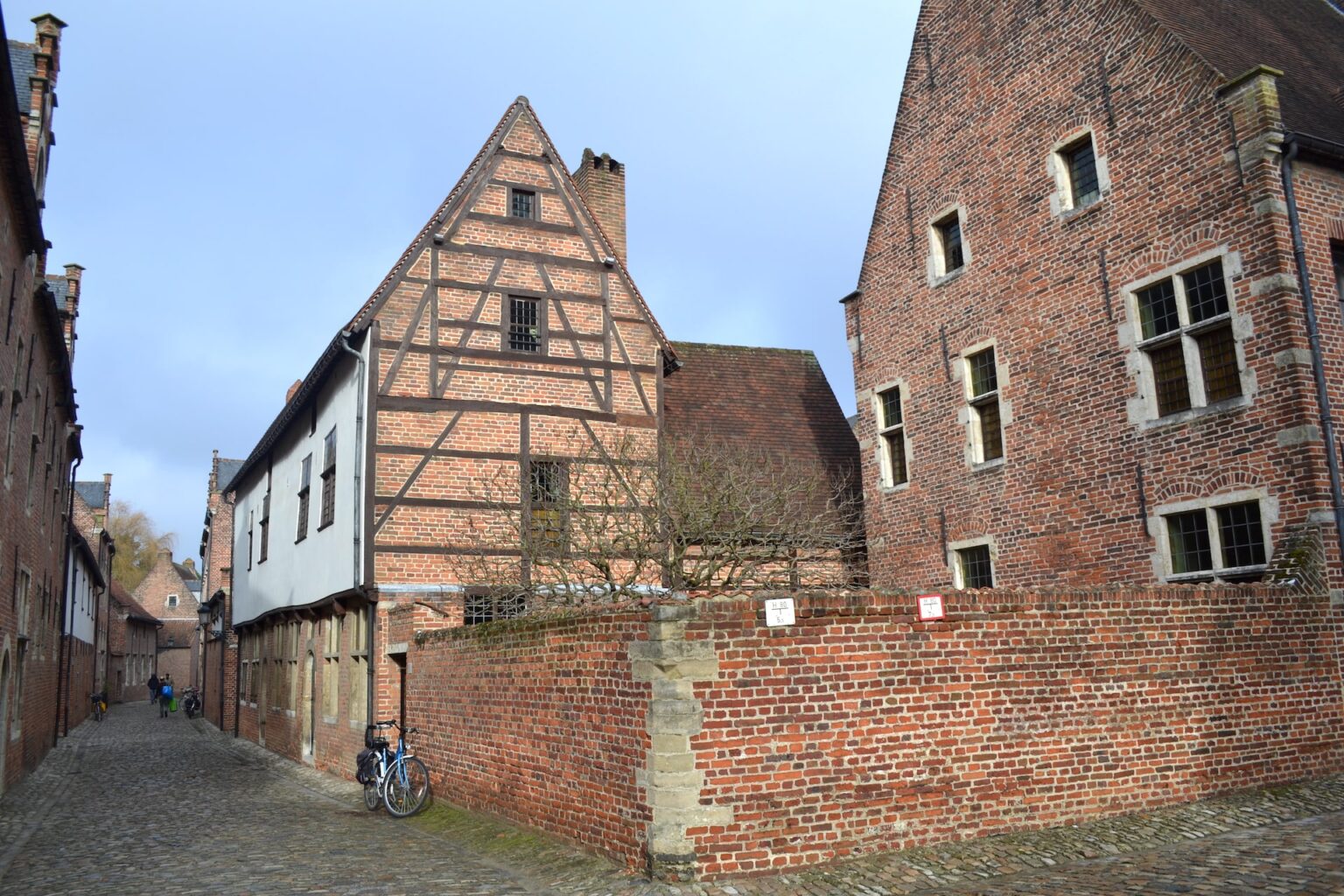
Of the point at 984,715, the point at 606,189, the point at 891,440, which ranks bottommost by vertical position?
the point at 984,715

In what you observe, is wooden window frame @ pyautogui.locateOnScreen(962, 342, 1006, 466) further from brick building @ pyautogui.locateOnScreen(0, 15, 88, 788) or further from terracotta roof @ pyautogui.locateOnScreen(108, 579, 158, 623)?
terracotta roof @ pyautogui.locateOnScreen(108, 579, 158, 623)

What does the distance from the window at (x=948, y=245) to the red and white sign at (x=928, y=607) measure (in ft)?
30.8

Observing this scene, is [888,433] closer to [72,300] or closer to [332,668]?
[332,668]

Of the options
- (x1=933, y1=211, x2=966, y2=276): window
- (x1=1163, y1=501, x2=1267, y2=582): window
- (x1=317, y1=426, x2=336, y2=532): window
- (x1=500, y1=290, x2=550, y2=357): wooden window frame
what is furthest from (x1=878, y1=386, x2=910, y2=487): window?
(x1=317, y1=426, x2=336, y2=532): window

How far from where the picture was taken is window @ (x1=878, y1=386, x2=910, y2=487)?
702 inches

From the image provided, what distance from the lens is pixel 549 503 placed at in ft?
54.3

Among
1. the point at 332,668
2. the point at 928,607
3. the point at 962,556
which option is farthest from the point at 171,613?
the point at 928,607

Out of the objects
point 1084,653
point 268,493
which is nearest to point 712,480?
point 1084,653

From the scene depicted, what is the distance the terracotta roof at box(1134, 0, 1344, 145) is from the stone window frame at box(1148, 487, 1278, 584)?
4.22 metres

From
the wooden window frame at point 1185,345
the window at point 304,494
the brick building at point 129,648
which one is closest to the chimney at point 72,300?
the window at point 304,494

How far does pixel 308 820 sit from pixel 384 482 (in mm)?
5271

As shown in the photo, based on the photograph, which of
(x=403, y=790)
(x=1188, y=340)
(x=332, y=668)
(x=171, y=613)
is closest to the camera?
(x=403, y=790)

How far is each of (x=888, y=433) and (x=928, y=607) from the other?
9.90 m

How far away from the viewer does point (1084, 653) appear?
9.05 metres
